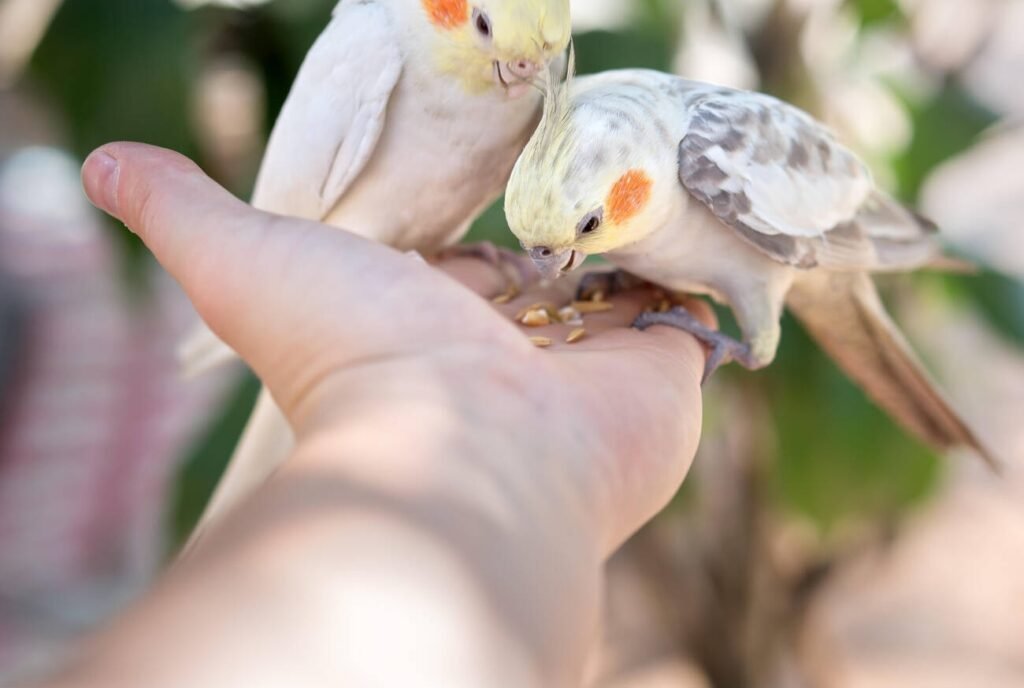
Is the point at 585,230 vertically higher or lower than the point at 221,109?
higher

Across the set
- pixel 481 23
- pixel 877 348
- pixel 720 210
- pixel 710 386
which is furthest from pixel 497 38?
pixel 710 386

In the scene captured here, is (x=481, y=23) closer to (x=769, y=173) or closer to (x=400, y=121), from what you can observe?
(x=400, y=121)

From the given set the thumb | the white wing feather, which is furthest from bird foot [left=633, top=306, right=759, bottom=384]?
the thumb

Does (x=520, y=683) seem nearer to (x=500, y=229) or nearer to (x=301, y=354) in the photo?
(x=301, y=354)

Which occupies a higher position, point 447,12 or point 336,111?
point 447,12

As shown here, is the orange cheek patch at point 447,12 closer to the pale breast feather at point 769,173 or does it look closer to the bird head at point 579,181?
the bird head at point 579,181

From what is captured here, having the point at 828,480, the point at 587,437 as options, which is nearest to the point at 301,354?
the point at 587,437

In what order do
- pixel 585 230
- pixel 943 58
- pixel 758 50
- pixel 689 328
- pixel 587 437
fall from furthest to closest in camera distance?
pixel 943 58 < pixel 758 50 < pixel 689 328 < pixel 585 230 < pixel 587 437
